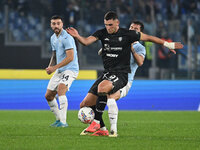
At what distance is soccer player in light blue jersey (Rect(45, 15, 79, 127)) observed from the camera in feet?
29.7

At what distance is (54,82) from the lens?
9.29m

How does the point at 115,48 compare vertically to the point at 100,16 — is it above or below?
below

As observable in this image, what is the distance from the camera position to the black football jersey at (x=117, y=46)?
7422mm

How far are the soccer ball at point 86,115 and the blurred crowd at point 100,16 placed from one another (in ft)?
28.1

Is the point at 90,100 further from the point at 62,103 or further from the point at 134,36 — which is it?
the point at 62,103

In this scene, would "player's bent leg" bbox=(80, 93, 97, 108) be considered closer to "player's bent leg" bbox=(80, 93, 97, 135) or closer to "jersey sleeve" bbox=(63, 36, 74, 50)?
"player's bent leg" bbox=(80, 93, 97, 135)

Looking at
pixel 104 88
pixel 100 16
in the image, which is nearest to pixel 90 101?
pixel 104 88

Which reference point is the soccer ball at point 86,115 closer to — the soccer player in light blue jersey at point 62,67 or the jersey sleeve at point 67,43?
the soccer player in light blue jersey at point 62,67

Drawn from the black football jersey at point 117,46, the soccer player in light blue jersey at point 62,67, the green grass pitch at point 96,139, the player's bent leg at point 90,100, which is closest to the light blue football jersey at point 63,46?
the soccer player in light blue jersey at point 62,67

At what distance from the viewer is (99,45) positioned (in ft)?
52.9

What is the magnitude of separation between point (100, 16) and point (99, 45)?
3.89 feet

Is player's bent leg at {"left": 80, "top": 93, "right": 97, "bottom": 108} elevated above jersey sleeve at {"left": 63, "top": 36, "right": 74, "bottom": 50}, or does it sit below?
below

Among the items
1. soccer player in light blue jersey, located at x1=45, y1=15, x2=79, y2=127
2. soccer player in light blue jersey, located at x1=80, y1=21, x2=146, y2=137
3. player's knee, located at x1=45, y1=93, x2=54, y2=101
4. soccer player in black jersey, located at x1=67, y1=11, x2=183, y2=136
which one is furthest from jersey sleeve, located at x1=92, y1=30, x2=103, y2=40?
player's knee, located at x1=45, y1=93, x2=54, y2=101

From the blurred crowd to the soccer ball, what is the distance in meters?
8.56
